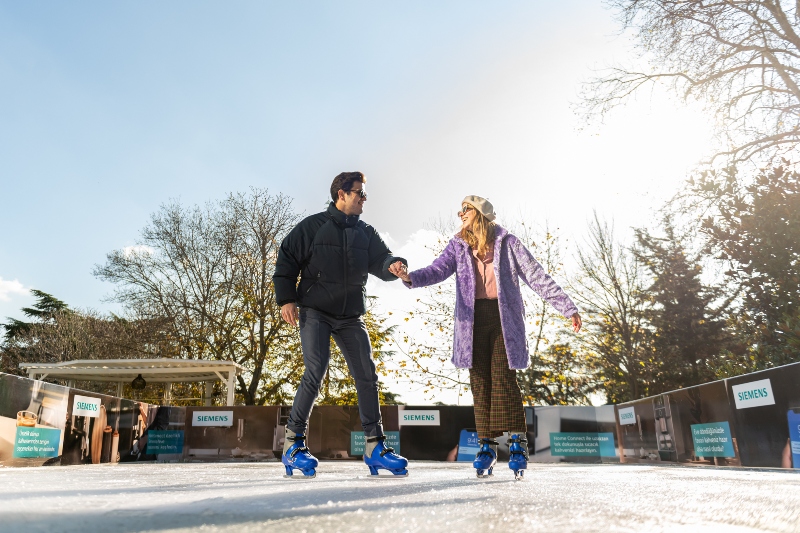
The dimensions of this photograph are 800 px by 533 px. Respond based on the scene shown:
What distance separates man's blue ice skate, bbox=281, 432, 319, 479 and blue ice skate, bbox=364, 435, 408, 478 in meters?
0.32

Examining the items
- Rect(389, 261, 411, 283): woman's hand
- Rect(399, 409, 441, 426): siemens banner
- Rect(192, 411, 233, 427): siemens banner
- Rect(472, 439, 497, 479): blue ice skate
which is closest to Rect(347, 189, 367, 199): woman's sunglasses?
Rect(389, 261, 411, 283): woman's hand

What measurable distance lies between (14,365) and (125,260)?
13.0 metres

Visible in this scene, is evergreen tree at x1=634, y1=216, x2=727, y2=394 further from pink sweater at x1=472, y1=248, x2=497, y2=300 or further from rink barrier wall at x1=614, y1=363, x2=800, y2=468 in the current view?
pink sweater at x1=472, y1=248, x2=497, y2=300

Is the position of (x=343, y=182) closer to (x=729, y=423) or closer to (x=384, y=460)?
(x=384, y=460)

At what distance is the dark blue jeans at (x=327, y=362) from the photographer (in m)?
3.59

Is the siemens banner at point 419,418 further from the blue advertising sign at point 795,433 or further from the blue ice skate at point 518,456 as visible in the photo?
the blue ice skate at point 518,456

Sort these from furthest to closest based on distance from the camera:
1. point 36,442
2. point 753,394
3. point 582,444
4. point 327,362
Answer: point 582,444 → point 36,442 → point 753,394 → point 327,362

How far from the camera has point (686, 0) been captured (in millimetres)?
11719

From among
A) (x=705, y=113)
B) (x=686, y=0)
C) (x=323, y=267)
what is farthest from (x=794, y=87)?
(x=323, y=267)

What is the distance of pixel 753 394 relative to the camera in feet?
18.9

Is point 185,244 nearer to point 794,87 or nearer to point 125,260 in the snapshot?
point 125,260

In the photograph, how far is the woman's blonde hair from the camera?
3.91 m

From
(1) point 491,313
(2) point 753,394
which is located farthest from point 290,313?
(2) point 753,394

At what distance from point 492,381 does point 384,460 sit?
2.76ft
